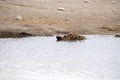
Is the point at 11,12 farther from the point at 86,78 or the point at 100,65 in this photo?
the point at 86,78

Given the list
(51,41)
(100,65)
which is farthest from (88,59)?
(51,41)

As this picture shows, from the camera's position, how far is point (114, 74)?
49.3ft

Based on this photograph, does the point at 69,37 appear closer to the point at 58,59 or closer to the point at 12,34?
the point at 12,34

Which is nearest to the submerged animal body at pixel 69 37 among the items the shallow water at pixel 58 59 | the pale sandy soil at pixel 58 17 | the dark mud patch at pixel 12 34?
the shallow water at pixel 58 59

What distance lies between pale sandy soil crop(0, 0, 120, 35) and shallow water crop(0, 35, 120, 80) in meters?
2.33

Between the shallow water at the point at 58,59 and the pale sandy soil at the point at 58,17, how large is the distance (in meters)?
2.33

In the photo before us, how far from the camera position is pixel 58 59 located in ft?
56.7

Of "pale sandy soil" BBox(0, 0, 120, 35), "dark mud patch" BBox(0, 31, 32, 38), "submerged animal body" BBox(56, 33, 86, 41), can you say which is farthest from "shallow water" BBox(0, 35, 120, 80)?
"pale sandy soil" BBox(0, 0, 120, 35)

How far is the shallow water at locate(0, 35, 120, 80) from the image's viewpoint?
14852 millimetres

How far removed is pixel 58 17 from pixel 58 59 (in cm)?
1045

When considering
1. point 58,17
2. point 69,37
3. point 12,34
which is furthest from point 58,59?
point 58,17

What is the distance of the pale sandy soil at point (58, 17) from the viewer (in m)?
24.5

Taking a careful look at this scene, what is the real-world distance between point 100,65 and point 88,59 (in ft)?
3.41

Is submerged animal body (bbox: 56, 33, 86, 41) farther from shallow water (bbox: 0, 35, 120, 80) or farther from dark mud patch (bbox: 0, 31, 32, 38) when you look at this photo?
dark mud patch (bbox: 0, 31, 32, 38)
